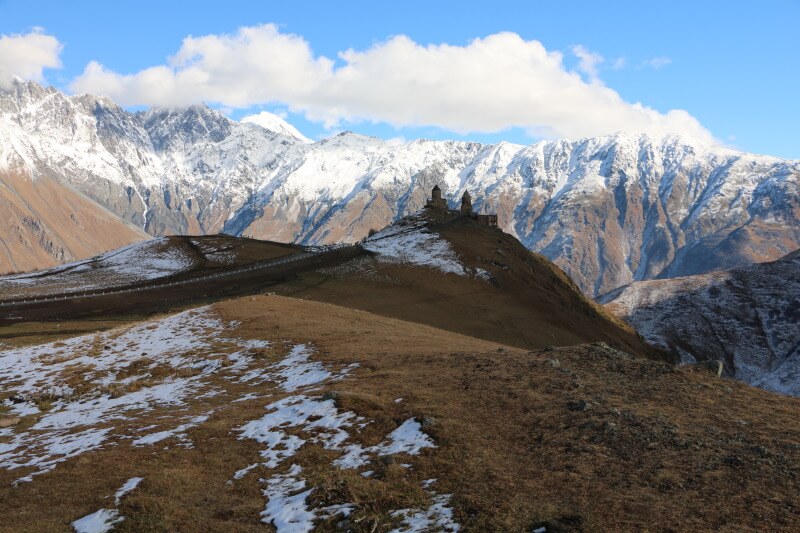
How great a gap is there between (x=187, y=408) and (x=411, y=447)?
13.1 meters

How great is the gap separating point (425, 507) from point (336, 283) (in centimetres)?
6082

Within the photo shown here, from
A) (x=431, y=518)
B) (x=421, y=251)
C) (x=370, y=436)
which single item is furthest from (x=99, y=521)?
(x=421, y=251)

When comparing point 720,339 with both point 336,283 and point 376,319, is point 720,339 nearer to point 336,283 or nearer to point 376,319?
point 336,283

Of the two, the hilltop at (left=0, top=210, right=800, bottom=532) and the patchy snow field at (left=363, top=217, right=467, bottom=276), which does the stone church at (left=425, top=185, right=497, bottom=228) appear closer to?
the patchy snow field at (left=363, top=217, right=467, bottom=276)

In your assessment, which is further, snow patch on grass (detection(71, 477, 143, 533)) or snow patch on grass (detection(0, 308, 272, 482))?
snow patch on grass (detection(0, 308, 272, 482))

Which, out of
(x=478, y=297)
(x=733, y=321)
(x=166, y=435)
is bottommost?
(x=733, y=321)

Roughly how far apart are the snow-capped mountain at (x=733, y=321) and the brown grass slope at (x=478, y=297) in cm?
7269

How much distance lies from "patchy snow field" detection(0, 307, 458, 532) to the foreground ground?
0.37 ft

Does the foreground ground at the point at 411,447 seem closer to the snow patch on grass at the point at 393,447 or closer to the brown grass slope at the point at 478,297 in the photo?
the snow patch on grass at the point at 393,447

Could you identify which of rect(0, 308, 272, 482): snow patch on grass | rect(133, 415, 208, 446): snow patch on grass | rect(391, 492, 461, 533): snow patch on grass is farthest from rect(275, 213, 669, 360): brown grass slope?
rect(391, 492, 461, 533): snow patch on grass

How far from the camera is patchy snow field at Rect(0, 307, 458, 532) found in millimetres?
16984

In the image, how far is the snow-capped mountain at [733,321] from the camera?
15700cm

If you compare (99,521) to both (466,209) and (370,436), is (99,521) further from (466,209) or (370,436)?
(466,209)

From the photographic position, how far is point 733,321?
178 m
